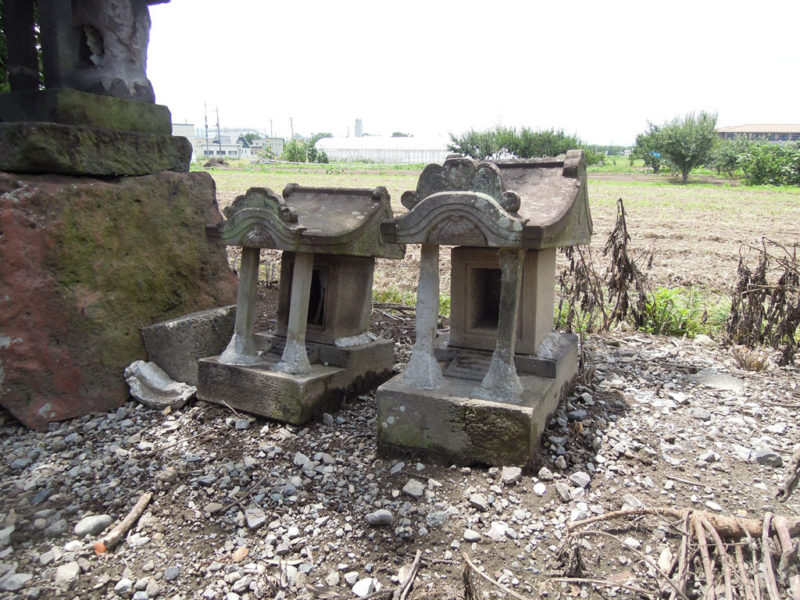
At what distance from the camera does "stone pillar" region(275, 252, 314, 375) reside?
4.03m

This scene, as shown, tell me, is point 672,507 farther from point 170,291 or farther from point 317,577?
point 170,291

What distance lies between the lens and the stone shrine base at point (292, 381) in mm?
3895

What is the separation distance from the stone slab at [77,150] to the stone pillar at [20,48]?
0.64m

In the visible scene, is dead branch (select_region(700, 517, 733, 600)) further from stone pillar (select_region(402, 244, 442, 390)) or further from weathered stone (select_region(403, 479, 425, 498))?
stone pillar (select_region(402, 244, 442, 390))

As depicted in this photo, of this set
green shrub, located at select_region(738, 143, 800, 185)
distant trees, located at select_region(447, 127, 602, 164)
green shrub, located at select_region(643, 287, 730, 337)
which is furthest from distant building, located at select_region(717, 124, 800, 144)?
green shrub, located at select_region(643, 287, 730, 337)

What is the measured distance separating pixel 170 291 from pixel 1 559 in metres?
2.41

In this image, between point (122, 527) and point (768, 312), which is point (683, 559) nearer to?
point (122, 527)

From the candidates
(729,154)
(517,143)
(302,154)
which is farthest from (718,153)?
(302,154)

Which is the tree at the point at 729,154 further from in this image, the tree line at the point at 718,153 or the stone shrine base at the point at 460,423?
the stone shrine base at the point at 460,423

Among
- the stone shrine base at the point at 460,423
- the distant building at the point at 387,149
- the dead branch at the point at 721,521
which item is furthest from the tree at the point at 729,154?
the dead branch at the point at 721,521

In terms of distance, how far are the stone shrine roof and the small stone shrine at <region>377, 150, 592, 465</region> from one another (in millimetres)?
604

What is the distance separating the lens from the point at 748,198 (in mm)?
22703

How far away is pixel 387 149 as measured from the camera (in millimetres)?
65938

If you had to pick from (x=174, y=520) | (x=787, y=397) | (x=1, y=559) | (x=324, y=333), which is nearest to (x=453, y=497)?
(x=174, y=520)
